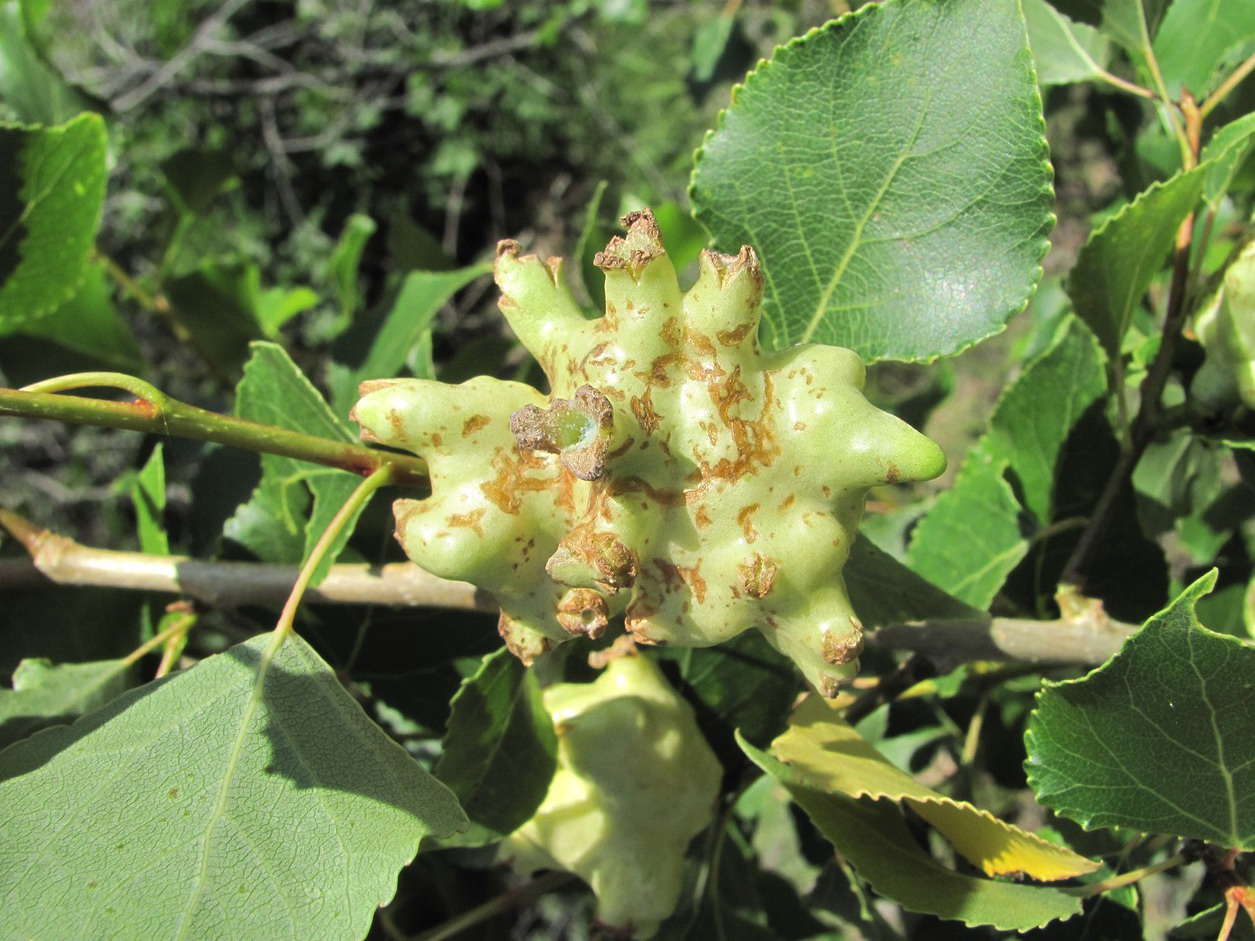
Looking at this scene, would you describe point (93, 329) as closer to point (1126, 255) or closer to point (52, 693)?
point (52, 693)

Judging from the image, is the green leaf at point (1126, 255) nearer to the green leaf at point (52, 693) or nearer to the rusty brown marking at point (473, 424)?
the rusty brown marking at point (473, 424)

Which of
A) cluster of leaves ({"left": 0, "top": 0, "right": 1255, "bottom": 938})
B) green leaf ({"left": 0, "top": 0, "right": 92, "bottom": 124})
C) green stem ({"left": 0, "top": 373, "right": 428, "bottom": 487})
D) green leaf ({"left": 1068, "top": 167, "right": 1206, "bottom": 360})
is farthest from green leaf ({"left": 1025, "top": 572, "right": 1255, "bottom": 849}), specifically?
green leaf ({"left": 0, "top": 0, "right": 92, "bottom": 124})

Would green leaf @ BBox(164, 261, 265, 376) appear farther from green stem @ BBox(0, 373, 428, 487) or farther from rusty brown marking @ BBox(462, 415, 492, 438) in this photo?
rusty brown marking @ BBox(462, 415, 492, 438)

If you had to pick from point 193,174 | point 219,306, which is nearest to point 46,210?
point 219,306

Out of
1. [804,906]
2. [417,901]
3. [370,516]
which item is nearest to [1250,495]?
[804,906]

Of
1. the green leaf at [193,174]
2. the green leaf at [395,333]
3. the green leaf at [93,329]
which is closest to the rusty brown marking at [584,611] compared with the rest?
the green leaf at [395,333]

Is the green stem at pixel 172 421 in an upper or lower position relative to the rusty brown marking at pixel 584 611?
upper
